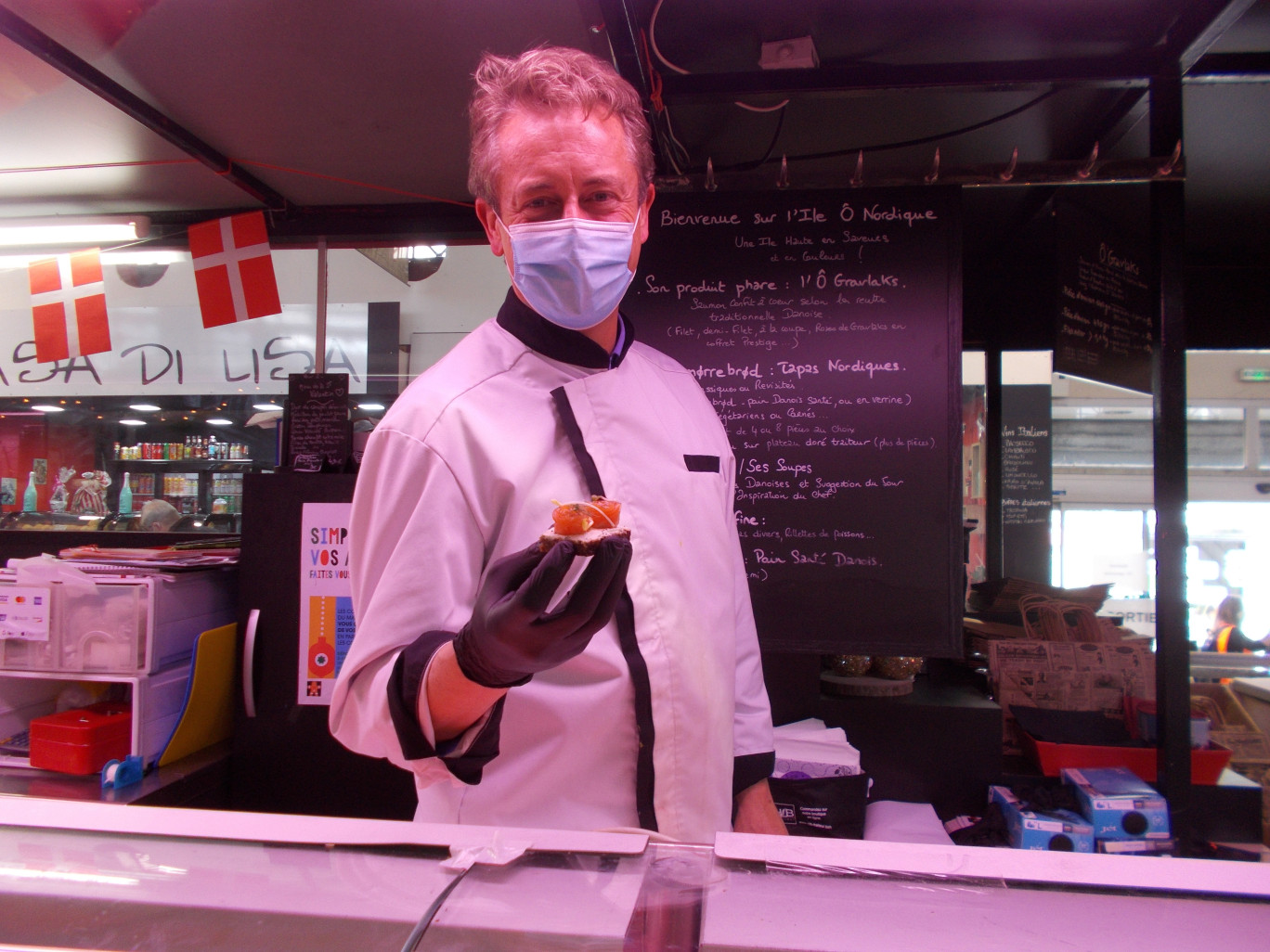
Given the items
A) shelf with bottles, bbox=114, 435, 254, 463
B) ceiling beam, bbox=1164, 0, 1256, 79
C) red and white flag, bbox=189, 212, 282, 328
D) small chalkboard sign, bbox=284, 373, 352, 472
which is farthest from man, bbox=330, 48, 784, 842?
shelf with bottles, bbox=114, 435, 254, 463

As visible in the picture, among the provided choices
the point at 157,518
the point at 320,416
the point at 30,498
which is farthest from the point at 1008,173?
the point at 30,498

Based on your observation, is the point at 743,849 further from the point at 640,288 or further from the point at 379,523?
the point at 640,288

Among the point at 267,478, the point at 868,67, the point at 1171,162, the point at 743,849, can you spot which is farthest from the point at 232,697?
the point at 1171,162

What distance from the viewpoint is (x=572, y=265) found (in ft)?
3.69

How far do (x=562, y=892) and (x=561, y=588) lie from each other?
0.34 metres

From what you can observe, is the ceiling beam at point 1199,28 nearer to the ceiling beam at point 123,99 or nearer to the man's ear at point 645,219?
the man's ear at point 645,219

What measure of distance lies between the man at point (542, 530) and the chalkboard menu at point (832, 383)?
126cm

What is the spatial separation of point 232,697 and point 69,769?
0.57 meters

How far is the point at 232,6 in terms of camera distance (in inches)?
86.6

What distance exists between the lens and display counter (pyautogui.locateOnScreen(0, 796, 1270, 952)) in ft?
2.10

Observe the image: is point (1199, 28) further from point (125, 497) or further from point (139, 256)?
point (125, 497)

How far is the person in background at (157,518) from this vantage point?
12.9 ft

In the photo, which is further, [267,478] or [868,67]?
[267,478]

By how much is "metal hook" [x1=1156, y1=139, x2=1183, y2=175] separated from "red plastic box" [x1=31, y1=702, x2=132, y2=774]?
13.1ft
